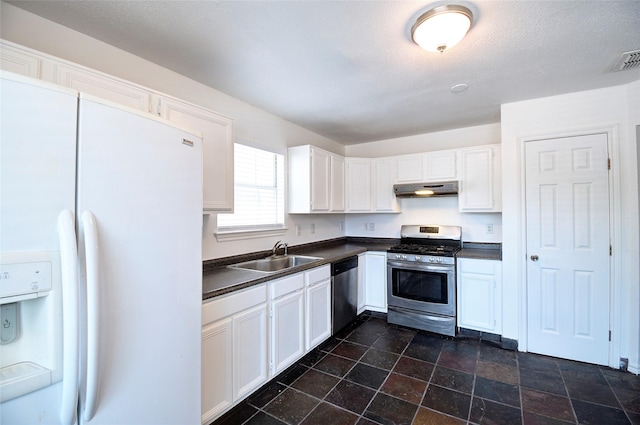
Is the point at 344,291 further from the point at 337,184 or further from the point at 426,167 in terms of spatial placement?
the point at 426,167

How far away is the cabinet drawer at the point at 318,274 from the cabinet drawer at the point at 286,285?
0.13 m

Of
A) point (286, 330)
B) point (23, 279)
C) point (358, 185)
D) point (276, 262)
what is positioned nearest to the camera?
point (23, 279)

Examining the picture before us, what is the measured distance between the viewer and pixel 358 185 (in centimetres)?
416

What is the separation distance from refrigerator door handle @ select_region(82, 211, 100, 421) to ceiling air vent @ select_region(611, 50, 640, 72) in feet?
10.8

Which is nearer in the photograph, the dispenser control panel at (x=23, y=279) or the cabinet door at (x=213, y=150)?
the dispenser control panel at (x=23, y=279)

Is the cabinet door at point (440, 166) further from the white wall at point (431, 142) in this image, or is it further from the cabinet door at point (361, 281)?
the cabinet door at point (361, 281)

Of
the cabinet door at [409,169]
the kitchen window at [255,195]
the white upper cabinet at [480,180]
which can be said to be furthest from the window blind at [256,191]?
the white upper cabinet at [480,180]

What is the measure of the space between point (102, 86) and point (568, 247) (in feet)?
12.7

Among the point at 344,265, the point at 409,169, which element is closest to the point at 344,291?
the point at 344,265

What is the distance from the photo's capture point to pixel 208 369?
5.78 ft

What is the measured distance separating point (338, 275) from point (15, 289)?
104 inches

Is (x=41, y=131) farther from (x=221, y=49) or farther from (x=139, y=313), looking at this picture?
(x=221, y=49)

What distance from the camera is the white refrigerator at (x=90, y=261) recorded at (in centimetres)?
81

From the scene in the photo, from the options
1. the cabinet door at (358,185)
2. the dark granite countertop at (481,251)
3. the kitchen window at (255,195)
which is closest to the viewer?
the kitchen window at (255,195)
